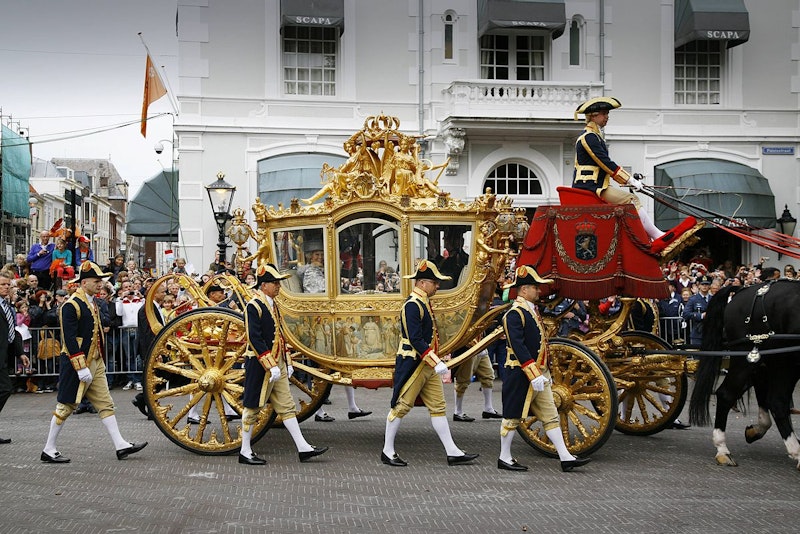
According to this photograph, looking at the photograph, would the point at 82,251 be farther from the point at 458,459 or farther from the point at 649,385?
the point at 649,385

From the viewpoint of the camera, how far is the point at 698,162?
849 inches

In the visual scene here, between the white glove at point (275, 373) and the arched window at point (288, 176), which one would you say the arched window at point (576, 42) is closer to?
the arched window at point (288, 176)

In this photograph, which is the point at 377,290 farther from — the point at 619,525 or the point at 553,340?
the point at 619,525

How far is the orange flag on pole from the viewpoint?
2133 centimetres

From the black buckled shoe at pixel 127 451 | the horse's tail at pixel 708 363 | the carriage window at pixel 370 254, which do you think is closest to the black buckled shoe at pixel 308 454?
the black buckled shoe at pixel 127 451

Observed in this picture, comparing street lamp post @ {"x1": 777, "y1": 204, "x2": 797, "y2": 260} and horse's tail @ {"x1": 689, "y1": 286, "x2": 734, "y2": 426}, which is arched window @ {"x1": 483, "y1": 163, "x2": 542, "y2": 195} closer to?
street lamp post @ {"x1": 777, "y1": 204, "x2": 797, "y2": 260}

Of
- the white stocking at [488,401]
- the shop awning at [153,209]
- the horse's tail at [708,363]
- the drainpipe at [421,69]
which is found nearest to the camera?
the horse's tail at [708,363]

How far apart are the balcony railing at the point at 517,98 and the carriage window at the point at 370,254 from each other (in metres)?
10.8

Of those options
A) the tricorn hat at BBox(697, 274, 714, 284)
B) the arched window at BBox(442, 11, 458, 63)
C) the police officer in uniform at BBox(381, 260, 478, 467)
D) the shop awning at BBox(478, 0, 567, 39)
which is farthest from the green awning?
the police officer in uniform at BBox(381, 260, 478, 467)

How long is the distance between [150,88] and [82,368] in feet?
43.9

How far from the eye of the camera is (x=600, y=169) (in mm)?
9742

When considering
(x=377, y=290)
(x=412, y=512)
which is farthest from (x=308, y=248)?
(x=412, y=512)

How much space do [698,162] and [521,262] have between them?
516 inches

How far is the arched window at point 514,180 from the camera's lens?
21281 millimetres
